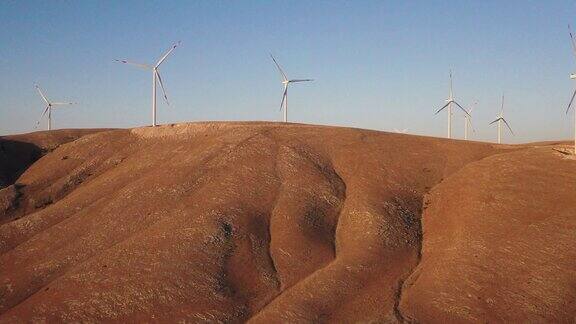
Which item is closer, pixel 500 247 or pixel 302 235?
pixel 500 247

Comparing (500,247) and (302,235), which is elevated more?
(500,247)

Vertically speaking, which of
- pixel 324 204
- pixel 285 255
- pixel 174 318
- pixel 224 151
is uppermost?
pixel 224 151

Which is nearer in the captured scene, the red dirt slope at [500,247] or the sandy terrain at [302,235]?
the red dirt slope at [500,247]

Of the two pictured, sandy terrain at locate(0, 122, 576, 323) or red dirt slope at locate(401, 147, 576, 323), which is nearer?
red dirt slope at locate(401, 147, 576, 323)

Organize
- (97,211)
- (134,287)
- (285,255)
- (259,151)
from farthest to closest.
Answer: (259,151) → (97,211) → (285,255) → (134,287)

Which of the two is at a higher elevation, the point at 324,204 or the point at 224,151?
the point at 224,151

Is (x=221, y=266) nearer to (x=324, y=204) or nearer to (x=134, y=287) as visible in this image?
(x=134, y=287)

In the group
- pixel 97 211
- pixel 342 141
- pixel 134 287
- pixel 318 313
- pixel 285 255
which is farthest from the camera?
pixel 342 141

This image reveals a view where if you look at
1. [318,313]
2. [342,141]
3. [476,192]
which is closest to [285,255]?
[318,313]
